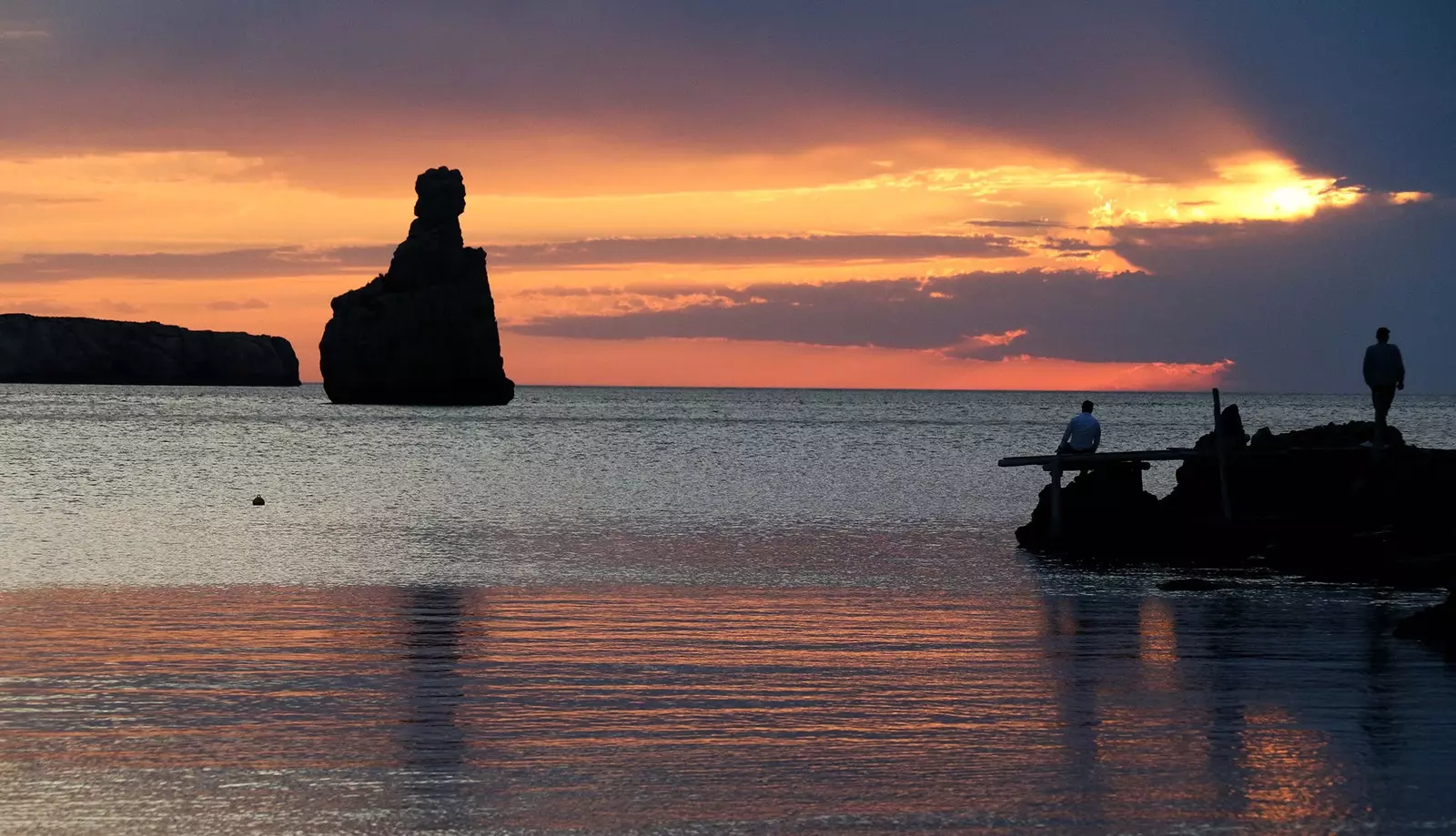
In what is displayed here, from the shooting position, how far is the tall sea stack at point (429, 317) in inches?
5974

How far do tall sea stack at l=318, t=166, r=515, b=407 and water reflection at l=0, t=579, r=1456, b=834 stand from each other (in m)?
134


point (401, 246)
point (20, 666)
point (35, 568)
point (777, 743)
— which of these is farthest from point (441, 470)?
point (401, 246)

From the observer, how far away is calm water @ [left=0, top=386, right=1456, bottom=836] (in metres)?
9.77

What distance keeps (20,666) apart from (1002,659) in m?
9.53

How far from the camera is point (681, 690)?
1376 cm

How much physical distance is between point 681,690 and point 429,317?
140 metres

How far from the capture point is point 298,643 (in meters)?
16.7

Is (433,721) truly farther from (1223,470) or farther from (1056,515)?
(1223,470)

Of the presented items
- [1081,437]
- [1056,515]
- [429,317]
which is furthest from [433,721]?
[429,317]

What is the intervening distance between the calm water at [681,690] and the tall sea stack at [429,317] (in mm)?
118356

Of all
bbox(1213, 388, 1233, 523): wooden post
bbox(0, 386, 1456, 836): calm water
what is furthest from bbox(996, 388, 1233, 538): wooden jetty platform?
bbox(0, 386, 1456, 836): calm water

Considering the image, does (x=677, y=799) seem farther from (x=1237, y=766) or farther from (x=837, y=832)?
(x=1237, y=766)

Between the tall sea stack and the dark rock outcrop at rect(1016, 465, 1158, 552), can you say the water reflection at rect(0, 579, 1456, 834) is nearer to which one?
the dark rock outcrop at rect(1016, 465, 1158, 552)

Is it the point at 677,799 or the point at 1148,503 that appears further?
the point at 1148,503
